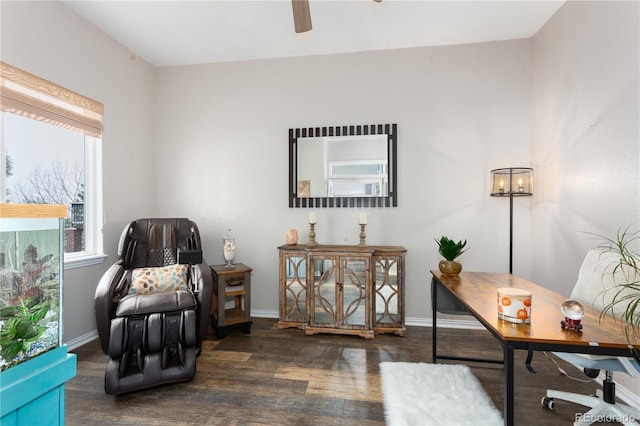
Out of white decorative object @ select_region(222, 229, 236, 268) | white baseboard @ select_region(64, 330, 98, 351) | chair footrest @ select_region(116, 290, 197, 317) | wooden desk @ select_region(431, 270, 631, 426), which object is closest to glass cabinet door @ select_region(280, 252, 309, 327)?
white decorative object @ select_region(222, 229, 236, 268)

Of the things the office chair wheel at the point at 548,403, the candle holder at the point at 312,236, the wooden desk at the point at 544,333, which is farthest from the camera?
the candle holder at the point at 312,236

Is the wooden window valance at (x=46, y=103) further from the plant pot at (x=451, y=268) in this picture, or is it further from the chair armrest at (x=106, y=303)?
the plant pot at (x=451, y=268)

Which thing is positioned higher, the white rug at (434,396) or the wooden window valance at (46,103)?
the wooden window valance at (46,103)

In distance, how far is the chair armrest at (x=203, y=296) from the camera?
2.29 metres

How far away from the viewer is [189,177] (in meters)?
3.49

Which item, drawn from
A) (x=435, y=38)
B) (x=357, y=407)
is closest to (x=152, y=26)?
(x=435, y=38)

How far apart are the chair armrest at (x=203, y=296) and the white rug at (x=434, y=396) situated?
1353 mm

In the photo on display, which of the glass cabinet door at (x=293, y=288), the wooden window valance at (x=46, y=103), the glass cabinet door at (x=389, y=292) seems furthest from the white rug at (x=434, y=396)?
the wooden window valance at (x=46, y=103)

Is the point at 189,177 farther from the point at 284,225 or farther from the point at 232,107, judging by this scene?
the point at 284,225

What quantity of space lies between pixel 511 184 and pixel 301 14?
223cm

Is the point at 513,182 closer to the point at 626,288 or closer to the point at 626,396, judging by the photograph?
the point at 626,288

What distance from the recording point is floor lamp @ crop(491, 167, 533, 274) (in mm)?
2664

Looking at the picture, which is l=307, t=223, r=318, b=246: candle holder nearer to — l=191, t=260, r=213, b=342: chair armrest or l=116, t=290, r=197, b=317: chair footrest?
l=191, t=260, r=213, b=342: chair armrest

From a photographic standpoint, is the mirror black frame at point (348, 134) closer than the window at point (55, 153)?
No
